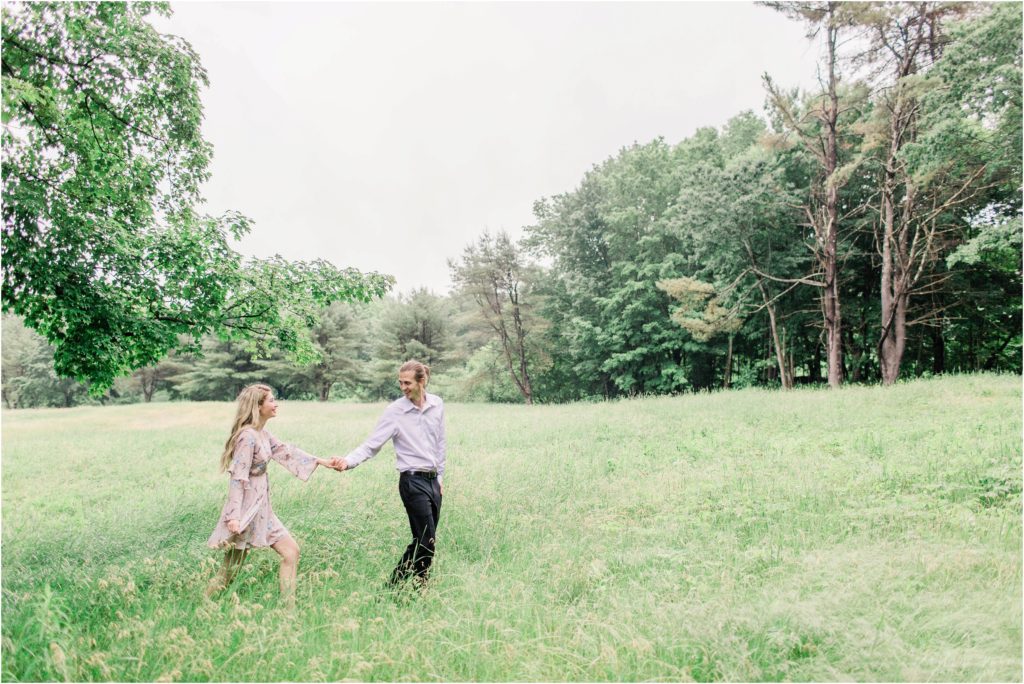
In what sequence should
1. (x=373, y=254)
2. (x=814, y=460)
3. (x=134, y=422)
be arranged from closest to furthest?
(x=814, y=460)
(x=134, y=422)
(x=373, y=254)

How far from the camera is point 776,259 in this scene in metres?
24.2

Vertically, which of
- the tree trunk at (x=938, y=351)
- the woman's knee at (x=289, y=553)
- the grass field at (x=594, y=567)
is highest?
the tree trunk at (x=938, y=351)

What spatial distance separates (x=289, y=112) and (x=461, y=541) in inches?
475

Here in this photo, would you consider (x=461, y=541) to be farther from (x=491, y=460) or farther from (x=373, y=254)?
(x=373, y=254)

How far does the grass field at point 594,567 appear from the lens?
10.3ft

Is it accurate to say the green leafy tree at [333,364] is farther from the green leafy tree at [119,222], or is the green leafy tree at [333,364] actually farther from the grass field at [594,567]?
the green leafy tree at [119,222]

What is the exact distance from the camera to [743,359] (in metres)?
30.2

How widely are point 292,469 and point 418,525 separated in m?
1.28

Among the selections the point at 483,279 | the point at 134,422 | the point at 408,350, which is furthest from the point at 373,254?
the point at 134,422

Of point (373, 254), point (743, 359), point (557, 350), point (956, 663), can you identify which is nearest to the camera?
point (956, 663)

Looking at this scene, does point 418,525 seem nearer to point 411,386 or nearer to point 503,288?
point 411,386

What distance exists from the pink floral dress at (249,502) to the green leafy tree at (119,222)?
2.50 meters

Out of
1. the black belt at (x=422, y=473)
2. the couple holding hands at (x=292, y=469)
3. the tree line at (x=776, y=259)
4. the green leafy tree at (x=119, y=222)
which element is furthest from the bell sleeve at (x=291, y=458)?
the green leafy tree at (x=119, y=222)

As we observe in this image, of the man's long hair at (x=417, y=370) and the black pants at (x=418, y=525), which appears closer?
the black pants at (x=418, y=525)
